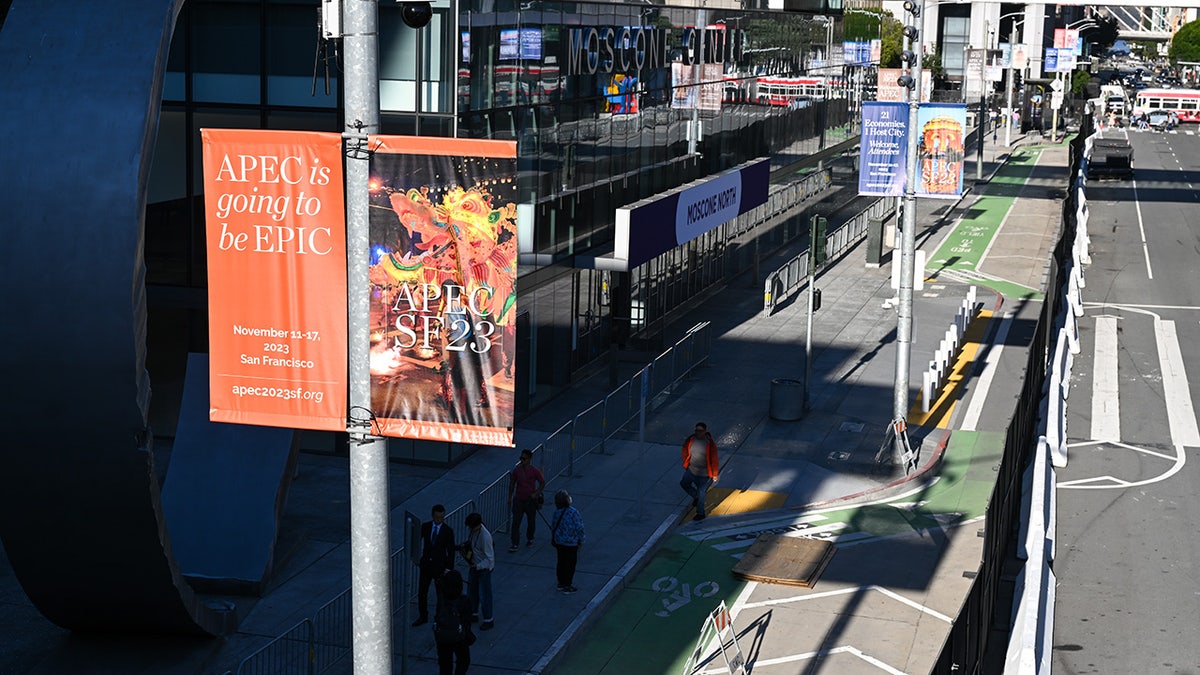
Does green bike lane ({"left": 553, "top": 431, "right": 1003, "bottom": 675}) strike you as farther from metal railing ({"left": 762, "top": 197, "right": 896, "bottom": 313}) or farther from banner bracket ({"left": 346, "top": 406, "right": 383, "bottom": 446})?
banner bracket ({"left": 346, "top": 406, "right": 383, "bottom": 446})

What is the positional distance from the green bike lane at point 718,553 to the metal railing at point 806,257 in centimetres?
808

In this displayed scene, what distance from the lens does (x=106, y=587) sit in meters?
16.8

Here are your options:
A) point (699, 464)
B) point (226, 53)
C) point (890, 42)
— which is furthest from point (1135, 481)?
point (890, 42)

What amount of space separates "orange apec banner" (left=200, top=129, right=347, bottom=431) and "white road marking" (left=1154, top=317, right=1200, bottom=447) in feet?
75.7

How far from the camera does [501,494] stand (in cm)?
2334

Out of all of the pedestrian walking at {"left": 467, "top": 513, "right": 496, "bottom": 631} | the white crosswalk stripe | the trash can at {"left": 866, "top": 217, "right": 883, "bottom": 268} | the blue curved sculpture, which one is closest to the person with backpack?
the pedestrian walking at {"left": 467, "top": 513, "right": 496, "bottom": 631}

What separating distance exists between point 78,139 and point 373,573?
847 centimetres

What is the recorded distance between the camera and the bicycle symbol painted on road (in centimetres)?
2005

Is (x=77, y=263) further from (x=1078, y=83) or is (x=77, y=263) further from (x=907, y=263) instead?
(x=1078, y=83)

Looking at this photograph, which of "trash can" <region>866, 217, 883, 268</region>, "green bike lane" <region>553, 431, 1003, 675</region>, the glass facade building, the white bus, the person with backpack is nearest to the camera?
the person with backpack

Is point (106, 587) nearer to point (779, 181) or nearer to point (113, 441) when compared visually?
point (113, 441)

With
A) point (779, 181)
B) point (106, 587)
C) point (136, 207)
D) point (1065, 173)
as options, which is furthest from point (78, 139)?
point (1065, 173)

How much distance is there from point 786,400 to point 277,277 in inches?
826

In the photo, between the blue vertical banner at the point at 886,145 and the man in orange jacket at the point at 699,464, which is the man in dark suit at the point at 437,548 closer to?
the man in orange jacket at the point at 699,464
